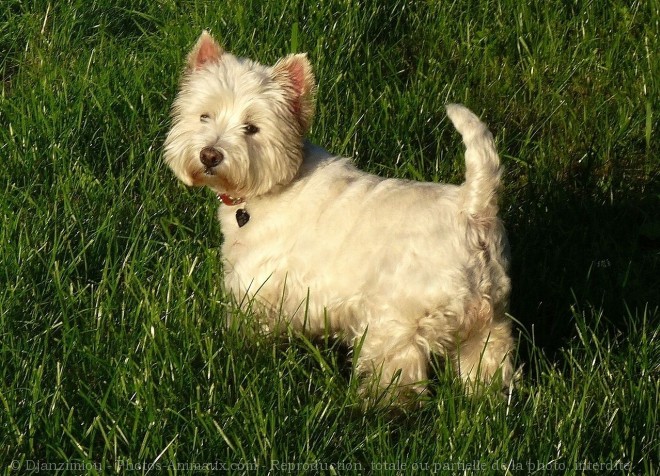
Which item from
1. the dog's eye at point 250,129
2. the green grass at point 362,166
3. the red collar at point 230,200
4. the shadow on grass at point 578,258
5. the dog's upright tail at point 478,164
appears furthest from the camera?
the shadow on grass at point 578,258

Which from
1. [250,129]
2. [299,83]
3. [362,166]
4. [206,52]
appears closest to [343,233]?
[250,129]

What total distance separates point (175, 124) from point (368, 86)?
173 centimetres

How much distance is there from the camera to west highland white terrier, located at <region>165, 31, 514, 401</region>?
3.92 m

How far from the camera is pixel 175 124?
4.65m

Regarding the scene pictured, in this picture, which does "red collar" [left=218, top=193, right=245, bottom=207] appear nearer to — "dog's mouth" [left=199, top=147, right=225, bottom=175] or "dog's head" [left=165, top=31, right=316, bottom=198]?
"dog's head" [left=165, top=31, right=316, bottom=198]

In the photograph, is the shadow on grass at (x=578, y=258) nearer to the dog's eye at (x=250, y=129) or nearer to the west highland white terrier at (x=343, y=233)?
the west highland white terrier at (x=343, y=233)

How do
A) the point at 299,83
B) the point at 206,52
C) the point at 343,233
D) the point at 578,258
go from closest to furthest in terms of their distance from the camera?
the point at 343,233 → the point at 299,83 → the point at 206,52 → the point at 578,258

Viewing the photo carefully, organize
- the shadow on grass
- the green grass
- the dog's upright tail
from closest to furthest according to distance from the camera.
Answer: the green grass, the dog's upright tail, the shadow on grass

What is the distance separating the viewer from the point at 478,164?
12.7 feet

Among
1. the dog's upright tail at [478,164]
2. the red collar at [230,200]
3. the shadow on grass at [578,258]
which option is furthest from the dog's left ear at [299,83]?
the shadow on grass at [578,258]

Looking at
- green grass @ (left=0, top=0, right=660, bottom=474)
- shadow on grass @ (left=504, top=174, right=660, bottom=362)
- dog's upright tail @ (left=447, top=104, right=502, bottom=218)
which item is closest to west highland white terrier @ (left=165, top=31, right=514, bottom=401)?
dog's upright tail @ (left=447, top=104, right=502, bottom=218)

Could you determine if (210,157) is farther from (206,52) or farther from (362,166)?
(362,166)

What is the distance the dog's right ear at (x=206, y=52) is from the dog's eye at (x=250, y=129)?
1.27 feet

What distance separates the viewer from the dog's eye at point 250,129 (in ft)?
14.5
